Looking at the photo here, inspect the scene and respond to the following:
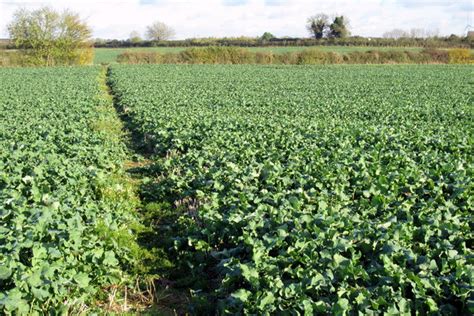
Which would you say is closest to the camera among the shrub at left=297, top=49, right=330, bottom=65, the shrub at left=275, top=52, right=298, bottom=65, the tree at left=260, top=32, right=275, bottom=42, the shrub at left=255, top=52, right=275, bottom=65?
the shrub at left=297, top=49, right=330, bottom=65

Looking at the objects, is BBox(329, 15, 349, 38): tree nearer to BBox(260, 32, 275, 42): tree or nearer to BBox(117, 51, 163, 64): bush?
BBox(260, 32, 275, 42): tree

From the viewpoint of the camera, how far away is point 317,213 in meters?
6.63

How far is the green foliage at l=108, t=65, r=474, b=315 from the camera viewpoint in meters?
4.89

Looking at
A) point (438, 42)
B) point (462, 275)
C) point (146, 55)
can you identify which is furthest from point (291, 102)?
point (438, 42)

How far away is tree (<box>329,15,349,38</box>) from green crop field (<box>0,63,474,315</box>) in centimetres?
8790

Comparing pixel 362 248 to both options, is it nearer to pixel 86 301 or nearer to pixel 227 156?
pixel 86 301

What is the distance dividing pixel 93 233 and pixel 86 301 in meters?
1.37

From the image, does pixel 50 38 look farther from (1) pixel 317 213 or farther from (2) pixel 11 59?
(1) pixel 317 213

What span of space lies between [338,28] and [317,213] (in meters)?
96.4

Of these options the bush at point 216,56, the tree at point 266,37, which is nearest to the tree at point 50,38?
the bush at point 216,56

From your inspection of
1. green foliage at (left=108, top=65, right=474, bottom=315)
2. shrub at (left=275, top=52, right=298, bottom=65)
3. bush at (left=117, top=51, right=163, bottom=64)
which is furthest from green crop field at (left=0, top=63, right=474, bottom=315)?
bush at (left=117, top=51, right=163, bottom=64)

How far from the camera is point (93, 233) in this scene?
691 centimetres

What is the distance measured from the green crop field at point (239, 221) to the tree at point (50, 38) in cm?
5032

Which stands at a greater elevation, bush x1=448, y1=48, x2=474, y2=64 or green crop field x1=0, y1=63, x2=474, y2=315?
bush x1=448, y1=48, x2=474, y2=64
